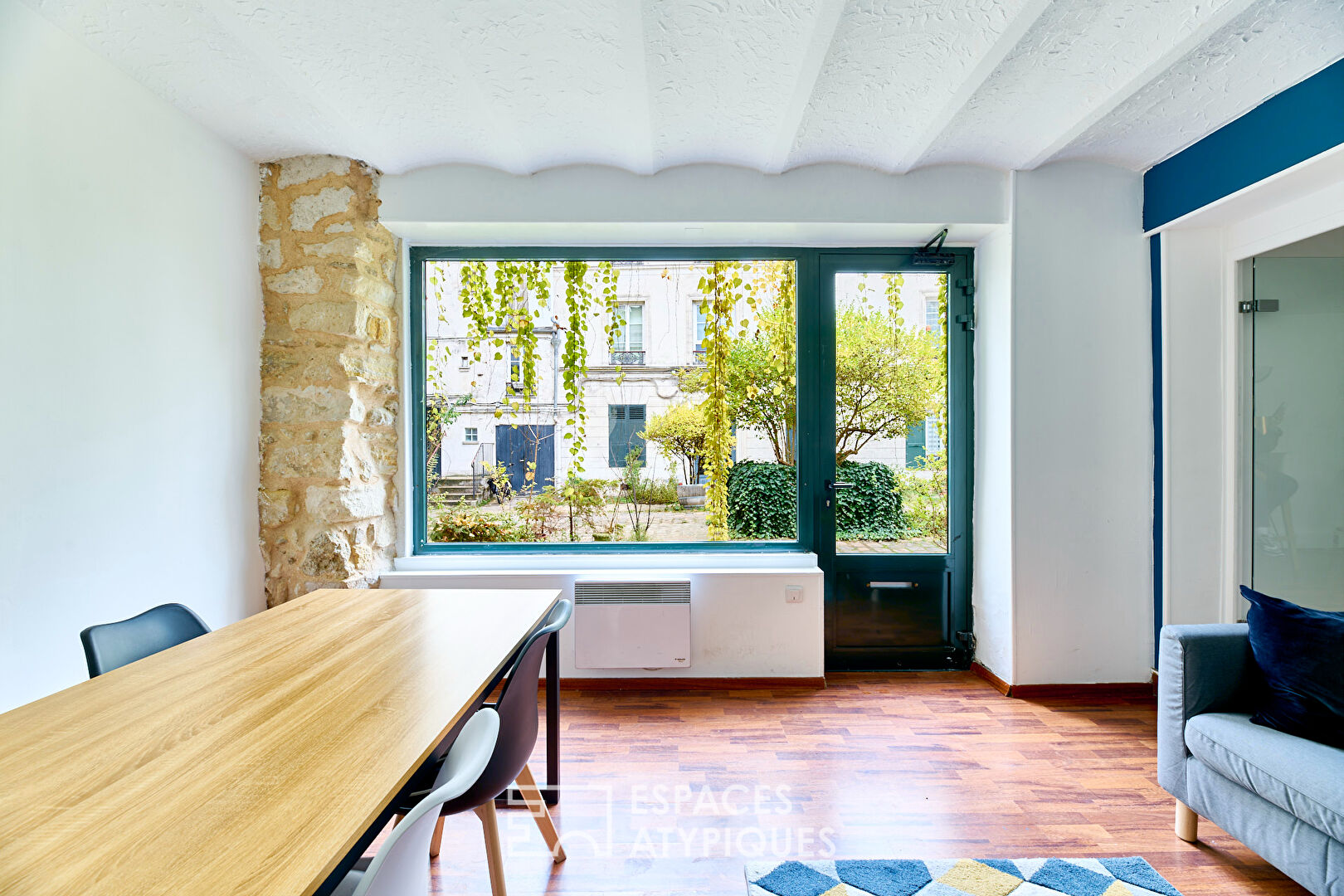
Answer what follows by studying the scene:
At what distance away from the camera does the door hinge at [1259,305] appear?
2934 millimetres

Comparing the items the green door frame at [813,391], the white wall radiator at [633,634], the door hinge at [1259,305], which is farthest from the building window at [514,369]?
the door hinge at [1259,305]

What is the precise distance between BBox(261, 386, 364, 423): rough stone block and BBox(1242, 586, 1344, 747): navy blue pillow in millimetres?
3647

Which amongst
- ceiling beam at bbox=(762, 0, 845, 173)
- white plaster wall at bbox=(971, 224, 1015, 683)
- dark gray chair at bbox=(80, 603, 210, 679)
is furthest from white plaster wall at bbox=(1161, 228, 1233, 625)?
dark gray chair at bbox=(80, 603, 210, 679)

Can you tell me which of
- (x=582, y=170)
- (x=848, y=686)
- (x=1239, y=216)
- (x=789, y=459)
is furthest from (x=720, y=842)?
(x=1239, y=216)

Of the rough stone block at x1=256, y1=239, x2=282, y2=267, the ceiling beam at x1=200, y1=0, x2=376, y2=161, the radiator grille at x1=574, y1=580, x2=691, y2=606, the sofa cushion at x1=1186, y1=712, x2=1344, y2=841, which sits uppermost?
the ceiling beam at x1=200, y1=0, x2=376, y2=161

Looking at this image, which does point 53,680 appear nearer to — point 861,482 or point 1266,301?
point 861,482

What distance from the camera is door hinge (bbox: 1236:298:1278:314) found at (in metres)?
2.93

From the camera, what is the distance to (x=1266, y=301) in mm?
2959

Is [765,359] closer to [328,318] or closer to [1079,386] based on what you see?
[1079,386]

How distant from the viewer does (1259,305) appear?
9.78 ft

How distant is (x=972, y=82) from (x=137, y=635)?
10.8 ft

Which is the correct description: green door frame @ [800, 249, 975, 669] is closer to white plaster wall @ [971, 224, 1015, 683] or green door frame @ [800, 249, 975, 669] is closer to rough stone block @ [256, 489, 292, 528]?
white plaster wall @ [971, 224, 1015, 683]

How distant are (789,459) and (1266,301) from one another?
2289 mm

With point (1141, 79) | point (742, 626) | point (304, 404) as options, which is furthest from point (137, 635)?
point (1141, 79)
